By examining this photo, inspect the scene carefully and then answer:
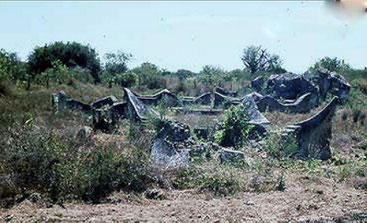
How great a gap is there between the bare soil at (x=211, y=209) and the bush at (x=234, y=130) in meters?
3.30

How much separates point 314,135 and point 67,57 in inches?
1021

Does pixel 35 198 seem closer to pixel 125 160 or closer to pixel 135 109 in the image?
pixel 125 160

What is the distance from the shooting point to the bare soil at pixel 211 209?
5633 millimetres

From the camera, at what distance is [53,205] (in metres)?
6.02

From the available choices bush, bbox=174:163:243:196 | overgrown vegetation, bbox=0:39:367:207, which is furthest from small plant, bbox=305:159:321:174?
bush, bbox=174:163:243:196

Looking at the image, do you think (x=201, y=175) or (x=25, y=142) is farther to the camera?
(x=201, y=175)

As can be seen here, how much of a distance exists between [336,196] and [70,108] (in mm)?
9170

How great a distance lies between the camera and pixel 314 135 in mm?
10430

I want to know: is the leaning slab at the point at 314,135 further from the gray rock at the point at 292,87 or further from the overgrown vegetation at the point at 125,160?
the gray rock at the point at 292,87

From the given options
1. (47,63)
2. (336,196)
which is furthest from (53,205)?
(47,63)

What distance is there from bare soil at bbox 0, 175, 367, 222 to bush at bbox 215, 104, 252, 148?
3.30 metres

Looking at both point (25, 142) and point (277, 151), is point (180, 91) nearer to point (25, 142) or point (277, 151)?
point (277, 151)

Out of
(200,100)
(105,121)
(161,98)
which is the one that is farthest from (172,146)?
(200,100)

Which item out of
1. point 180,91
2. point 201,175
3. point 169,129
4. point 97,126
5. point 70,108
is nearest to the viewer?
point 201,175
